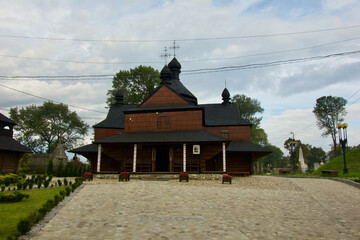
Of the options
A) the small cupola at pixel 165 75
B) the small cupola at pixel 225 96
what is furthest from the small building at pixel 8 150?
the small cupola at pixel 225 96

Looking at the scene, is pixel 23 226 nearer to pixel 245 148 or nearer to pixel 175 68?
pixel 245 148

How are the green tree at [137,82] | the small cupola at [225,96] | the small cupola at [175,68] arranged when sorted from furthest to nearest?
1. the green tree at [137,82]
2. the small cupola at [175,68]
3. the small cupola at [225,96]

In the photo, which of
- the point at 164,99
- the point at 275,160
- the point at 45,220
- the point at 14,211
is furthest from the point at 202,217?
the point at 275,160

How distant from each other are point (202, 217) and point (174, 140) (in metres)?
14.0

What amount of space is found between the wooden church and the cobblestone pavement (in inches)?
409

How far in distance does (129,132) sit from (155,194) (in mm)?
14436

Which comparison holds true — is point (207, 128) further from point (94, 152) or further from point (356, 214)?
point (356, 214)

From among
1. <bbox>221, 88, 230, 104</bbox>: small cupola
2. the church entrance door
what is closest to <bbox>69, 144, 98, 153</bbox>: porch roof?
the church entrance door

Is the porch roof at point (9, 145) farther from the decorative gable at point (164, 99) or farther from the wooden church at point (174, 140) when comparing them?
the decorative gable at point (164, 99)

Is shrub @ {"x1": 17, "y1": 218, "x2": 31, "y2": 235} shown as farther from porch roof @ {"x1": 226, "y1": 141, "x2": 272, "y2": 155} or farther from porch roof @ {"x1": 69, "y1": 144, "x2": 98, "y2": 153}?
porch roof @ {"x1": 69, "y1": 144, "x2": 98, "y2": 153}

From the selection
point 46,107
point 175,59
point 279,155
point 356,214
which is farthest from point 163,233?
point 279,155

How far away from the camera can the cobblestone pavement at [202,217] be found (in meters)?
7.03

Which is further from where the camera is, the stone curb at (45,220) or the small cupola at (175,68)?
the small cupola at (175,68)

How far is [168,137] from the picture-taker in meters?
23.5
